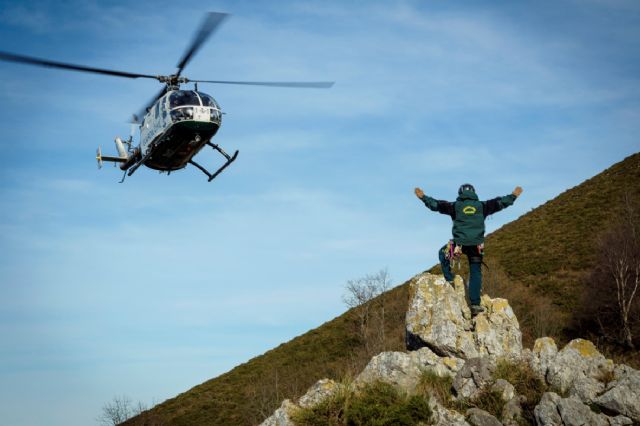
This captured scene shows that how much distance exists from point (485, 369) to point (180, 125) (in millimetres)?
13306

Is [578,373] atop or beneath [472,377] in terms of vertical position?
beneath

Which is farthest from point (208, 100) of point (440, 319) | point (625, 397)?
point (625, 397)

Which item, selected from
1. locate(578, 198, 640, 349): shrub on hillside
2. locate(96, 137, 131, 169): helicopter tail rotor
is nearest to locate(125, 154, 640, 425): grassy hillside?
locate(578, 198, 640, 349): shrub on hillside

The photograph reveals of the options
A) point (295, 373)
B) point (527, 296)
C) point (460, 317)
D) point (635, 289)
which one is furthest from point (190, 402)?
point (460, 317)

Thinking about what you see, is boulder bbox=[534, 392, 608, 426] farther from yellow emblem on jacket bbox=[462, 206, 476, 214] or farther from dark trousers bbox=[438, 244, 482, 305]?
yellow emblem on jacket bbox=[462, 206, 476, 214]

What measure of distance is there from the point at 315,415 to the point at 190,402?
137 ft

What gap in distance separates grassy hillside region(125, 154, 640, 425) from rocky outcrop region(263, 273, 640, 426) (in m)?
22.0

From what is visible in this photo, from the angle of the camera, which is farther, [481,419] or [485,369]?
[485,369]

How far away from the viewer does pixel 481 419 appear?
1466 centimetres

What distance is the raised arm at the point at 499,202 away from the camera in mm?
16078

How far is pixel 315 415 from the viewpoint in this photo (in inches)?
615

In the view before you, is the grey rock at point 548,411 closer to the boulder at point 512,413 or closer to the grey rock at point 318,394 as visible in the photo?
the boulder at point 512,413

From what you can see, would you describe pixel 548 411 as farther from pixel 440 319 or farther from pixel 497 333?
pixel 440 319

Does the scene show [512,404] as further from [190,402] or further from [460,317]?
[190,402]
